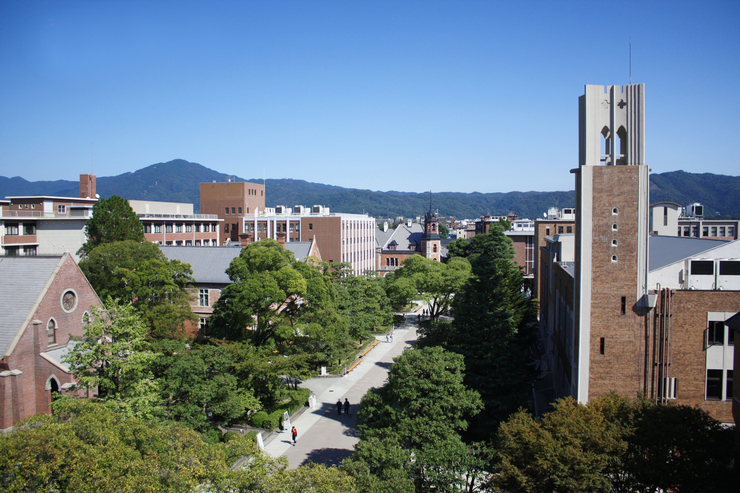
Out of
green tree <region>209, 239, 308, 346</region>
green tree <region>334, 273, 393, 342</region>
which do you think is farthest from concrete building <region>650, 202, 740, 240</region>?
green tree <region>209, 239, 308, 346</region>

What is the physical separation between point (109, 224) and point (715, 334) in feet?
158

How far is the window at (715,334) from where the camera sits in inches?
990

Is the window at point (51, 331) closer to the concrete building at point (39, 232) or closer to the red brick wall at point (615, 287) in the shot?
the concrete building at point (39, 232)

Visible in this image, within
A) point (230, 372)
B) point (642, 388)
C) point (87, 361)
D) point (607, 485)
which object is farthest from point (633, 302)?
point (87, 361)

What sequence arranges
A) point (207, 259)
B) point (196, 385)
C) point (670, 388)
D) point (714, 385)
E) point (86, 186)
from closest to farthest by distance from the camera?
1. point (196, 385)
2. point (670, 388)
3. point (714, 385)
4. point (207, 259)
5. point (86, 186)

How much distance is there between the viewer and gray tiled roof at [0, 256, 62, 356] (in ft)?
89.0

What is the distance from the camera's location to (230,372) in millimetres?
29688

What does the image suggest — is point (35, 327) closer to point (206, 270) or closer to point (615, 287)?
point (206, 270)

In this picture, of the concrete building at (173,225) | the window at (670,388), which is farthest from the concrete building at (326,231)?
the window at (670,388)

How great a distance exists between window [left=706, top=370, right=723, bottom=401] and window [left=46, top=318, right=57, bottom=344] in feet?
119

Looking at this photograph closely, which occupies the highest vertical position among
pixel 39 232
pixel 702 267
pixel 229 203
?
pixel 229 203

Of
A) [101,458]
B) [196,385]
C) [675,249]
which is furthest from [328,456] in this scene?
[675,249]

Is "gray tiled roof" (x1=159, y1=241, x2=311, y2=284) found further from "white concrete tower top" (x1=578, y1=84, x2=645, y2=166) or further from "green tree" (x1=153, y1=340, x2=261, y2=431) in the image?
"white concrete tower top" (x1=578, y1=84, x2=645, y2=166)

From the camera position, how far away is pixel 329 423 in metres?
32.7
